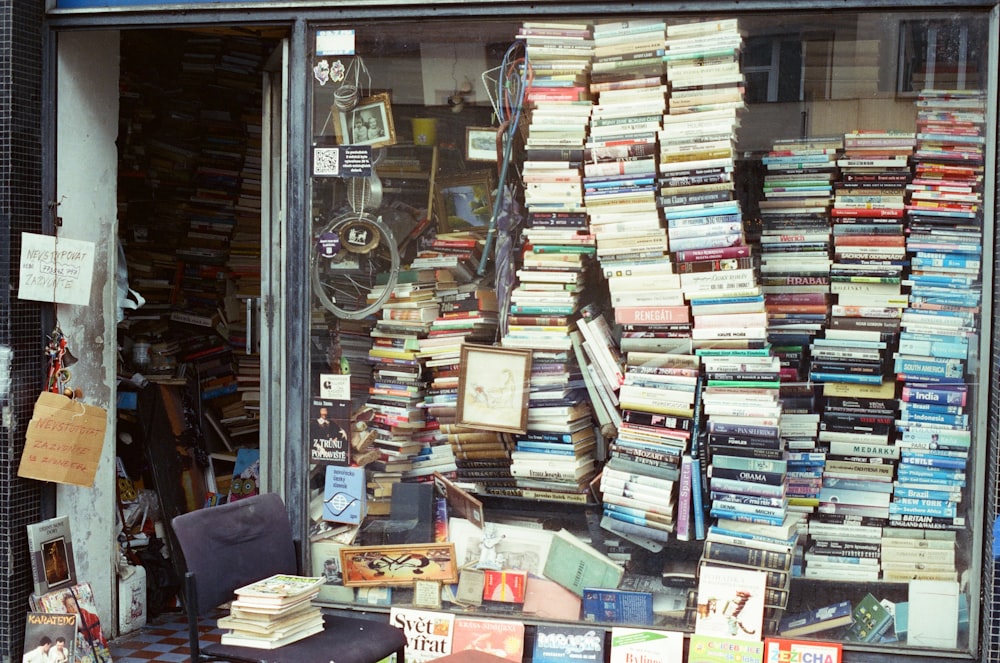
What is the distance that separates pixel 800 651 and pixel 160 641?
2.97 m

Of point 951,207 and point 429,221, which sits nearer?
point 951,207

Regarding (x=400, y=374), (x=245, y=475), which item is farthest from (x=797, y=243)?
(x=245, y=475)

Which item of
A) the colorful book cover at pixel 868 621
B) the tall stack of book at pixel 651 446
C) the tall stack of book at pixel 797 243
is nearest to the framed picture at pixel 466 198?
the tall stack of book at pixel 651 446

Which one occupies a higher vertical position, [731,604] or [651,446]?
[651,446]

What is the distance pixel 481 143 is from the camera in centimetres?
433

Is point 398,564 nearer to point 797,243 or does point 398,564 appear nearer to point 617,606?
point 617,606

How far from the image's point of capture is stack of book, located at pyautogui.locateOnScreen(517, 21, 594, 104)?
414cm

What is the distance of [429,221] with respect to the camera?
4402 millimetres

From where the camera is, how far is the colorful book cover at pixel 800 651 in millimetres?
3886

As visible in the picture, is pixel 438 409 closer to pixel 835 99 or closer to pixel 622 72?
pixel 622 72

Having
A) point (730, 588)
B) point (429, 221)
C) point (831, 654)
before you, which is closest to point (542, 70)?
point (429, 221)

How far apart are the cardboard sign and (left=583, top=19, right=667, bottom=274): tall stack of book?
2378 mm

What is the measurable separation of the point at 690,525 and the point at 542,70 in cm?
197

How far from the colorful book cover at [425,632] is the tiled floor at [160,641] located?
113 cm
